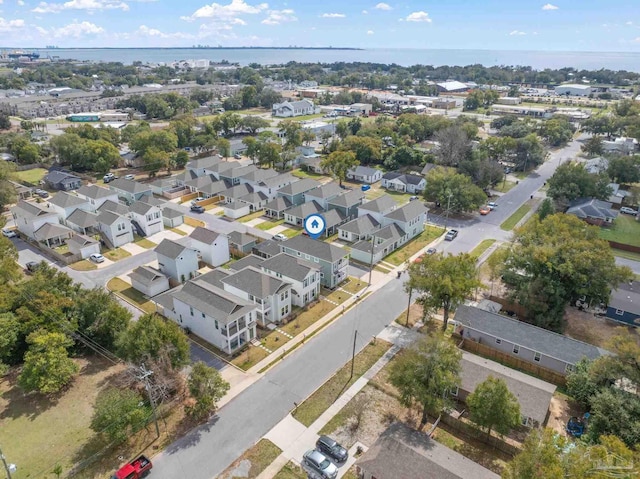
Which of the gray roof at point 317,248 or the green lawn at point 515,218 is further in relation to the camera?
the green lawn at point 515,218

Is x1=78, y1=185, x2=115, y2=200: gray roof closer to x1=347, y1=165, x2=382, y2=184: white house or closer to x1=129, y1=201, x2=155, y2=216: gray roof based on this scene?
x1=129, y1=201, x2=155, y2=216: gray roof

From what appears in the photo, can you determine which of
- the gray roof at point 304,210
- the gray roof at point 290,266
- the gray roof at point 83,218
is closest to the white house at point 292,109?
the gray roof at point 304,210

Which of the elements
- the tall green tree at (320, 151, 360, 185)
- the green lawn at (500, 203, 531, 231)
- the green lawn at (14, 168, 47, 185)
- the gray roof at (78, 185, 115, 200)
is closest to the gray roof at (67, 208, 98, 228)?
the gray roof at (78, 185, 115, 200)

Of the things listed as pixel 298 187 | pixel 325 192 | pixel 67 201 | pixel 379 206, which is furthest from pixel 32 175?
pixel 379 206

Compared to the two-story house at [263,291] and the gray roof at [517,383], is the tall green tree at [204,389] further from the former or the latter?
the gray roof at [517,383]

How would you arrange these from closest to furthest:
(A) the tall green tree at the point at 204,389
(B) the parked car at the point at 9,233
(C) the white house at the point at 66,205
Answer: (A) the tall green tree at the point at 204,389 → (B) the parked car at the point at 9,233 → (C) the white house at the point at 66,205

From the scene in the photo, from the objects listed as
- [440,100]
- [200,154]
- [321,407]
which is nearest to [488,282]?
[321,407]
